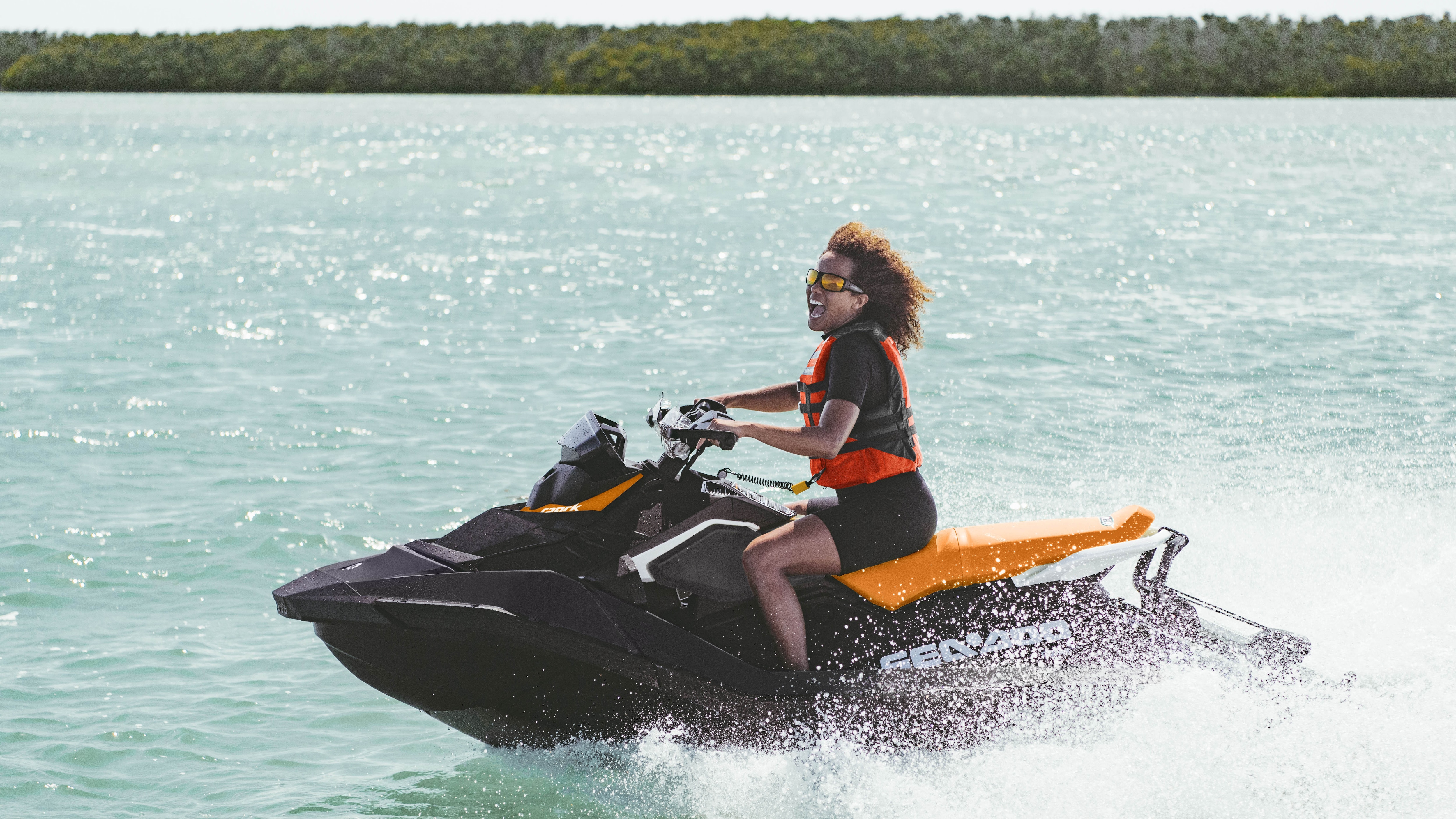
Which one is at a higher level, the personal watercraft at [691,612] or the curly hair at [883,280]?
the curly hair at [883,280]

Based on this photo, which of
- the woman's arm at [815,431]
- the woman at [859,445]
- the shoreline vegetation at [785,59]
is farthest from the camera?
the shoreline vegetation at [785,59]

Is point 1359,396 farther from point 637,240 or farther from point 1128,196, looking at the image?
point 1128,196

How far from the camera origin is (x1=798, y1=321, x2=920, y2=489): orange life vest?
4.23m

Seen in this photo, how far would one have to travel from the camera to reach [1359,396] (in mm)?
10711

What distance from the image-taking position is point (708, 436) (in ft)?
13.8

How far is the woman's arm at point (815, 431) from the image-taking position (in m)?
4.10

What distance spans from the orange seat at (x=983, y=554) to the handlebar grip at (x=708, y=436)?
0.58m

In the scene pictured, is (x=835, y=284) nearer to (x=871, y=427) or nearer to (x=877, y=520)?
(x=871, y=427)

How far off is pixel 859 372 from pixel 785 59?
95.3 m

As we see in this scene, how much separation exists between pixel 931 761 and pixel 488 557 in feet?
5.15

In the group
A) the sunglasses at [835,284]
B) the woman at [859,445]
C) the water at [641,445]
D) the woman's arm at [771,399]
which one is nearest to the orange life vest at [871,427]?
the woman at [859,445]

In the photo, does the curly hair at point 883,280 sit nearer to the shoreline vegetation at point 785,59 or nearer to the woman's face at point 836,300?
the woman's face at point 836,300

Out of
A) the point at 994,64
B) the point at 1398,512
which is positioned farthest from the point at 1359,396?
the point at 994,64

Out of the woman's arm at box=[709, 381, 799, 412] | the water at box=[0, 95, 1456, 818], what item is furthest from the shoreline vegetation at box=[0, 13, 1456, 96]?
the woman's arm at box=[709, 381, 799, 412]
